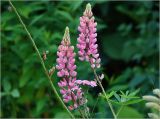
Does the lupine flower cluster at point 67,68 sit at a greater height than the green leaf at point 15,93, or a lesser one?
greater

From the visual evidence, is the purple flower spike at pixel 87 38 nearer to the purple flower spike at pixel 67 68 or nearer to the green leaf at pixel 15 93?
the purple flower spike at pixel 67 68

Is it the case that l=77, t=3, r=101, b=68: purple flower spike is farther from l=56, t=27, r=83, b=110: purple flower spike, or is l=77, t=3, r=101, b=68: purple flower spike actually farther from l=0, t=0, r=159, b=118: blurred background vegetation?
l=0, t=0, r=159, b=118: blurred background vegetation

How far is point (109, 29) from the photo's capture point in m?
4.55

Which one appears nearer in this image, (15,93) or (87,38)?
(87,38)

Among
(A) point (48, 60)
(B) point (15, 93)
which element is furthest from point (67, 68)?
(B) point (15, 93)

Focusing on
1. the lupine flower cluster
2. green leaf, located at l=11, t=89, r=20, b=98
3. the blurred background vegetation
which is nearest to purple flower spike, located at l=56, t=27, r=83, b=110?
the lupine flower cluster

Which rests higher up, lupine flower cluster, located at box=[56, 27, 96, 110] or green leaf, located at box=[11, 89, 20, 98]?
lupine flower cluster, located at box=[56, 27, 96, 110]

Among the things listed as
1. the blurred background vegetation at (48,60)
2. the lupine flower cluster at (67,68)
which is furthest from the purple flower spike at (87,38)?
the blurred background vegetation at (48,60)

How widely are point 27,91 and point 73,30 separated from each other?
572 mm

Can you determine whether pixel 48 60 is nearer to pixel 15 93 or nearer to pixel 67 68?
pixel 15 93

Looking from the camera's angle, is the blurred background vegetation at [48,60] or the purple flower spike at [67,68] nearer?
the purple flower spike at [67,68]

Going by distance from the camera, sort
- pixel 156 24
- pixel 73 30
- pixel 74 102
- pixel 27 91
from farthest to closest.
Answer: pixel 156 24, pixel 27 91, pixel 73 30, pixel 74 102

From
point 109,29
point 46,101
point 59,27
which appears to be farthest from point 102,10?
point 46,101

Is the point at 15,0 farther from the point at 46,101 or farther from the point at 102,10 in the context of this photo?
the point at 102,10
